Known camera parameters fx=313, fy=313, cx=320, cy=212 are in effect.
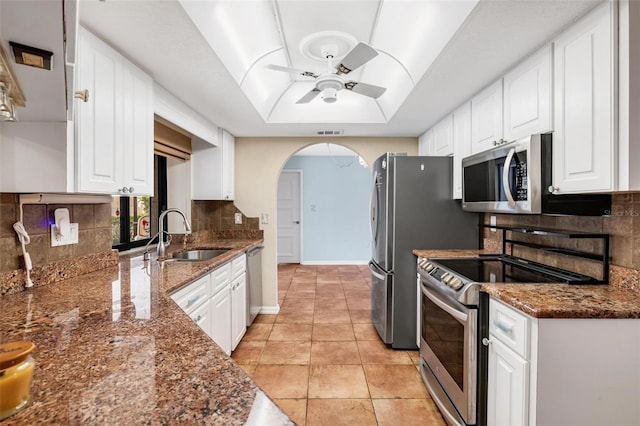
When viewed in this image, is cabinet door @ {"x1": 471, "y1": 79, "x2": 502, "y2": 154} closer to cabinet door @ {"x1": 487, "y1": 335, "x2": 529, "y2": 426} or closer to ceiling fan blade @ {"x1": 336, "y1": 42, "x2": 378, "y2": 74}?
ceiling fan blade @ {"x1": 336, "y1": 42, "x2": 378, "y2": 74}

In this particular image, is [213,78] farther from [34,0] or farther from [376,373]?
[376,373]

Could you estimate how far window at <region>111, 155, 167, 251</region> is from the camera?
2.62m

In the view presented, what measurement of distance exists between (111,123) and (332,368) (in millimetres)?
2233

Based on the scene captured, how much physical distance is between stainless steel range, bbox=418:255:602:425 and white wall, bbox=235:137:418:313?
190cm

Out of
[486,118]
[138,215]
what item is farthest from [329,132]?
[138,215]

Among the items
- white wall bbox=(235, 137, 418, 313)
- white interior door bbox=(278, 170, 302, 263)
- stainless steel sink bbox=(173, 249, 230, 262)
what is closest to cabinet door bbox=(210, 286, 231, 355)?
stainless steel sink bbox=(173, 249, 230, 262)

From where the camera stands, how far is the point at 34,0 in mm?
535

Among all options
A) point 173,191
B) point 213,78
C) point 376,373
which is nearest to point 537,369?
point 376,373

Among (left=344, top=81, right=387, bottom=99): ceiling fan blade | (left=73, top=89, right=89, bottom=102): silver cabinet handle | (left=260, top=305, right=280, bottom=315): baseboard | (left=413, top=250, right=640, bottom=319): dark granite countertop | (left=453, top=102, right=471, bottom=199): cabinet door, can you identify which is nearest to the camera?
(left=413, top=250, right=640, bottom=319): dark granite countertop

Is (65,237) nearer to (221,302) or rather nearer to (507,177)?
(221,302)

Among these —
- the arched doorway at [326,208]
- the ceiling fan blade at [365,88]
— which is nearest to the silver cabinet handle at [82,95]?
the ceiling fan blade at [365,88]

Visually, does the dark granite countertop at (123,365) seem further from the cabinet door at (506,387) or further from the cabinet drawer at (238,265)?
the cabinet drawer at (238,265)

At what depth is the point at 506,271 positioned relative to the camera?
194 cm

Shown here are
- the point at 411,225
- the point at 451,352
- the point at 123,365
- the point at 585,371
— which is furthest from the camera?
the point at 411,225
